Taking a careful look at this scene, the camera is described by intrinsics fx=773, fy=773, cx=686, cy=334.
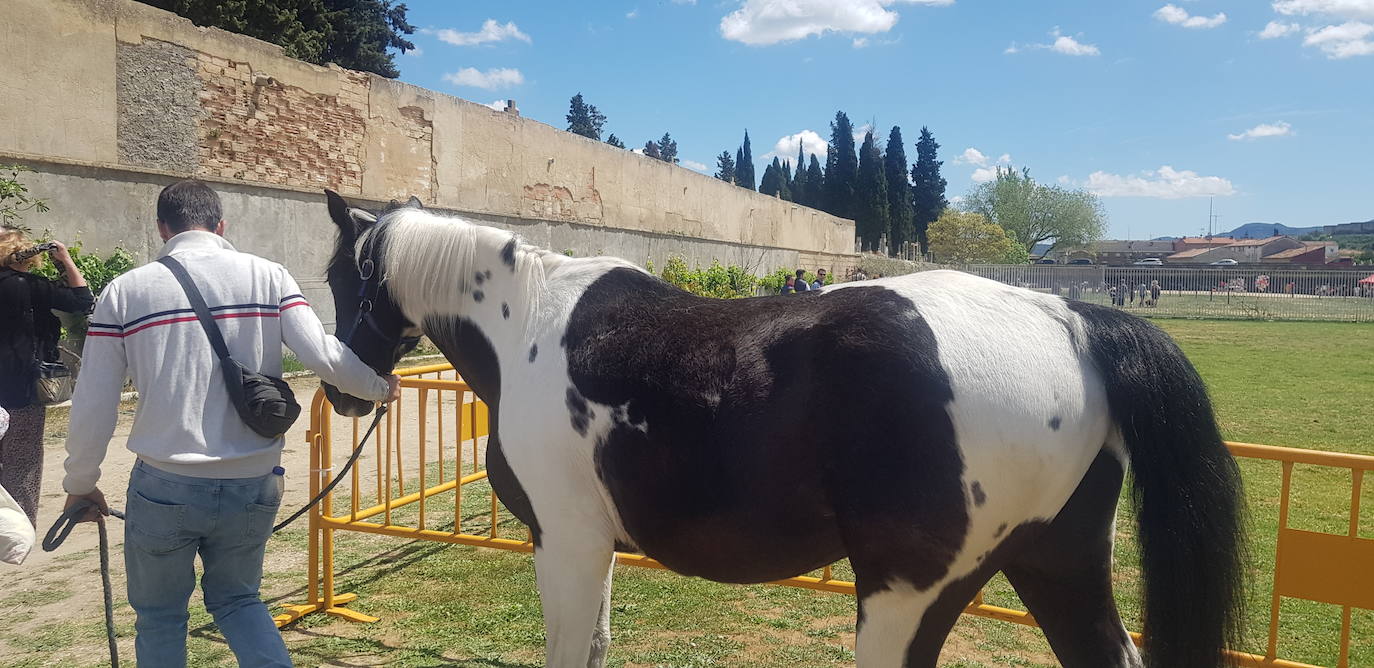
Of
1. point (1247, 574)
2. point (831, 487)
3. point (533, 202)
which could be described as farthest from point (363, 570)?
point (533, 202)

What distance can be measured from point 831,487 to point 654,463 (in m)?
0.50

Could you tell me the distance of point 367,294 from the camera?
2793 millimetres

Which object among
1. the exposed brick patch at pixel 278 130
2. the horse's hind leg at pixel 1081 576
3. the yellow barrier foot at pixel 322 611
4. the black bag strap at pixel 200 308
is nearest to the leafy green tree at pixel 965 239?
the exposed brick patch at pixel 278 130

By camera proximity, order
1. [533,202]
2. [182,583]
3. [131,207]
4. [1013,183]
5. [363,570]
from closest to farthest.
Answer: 1. [182,583]
2. [363,570]
3. [131,207]
4. [533,202]
5. [1013,183]

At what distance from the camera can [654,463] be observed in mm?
2182

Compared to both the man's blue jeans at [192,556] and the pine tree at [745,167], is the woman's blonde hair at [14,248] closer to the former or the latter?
the man's blue jeans at [192,556]

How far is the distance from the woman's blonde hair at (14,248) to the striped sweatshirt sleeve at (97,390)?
241cm

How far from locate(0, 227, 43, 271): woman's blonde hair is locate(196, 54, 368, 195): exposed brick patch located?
10.0 meters

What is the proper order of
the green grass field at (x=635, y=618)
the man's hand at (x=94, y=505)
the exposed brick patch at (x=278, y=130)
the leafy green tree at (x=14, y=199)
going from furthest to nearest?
the exposed brick patch at (x=278, y=130), the leafy green tree at (x=14, y=199), the green grass field at (x=635, y=618), the man's hand at (x=94, y=505)

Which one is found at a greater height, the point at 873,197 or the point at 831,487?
the point at 873,197

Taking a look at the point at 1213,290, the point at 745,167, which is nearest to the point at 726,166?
the point at 745,167

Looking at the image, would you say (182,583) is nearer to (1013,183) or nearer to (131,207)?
(131,207)

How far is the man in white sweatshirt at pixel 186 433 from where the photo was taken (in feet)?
7.66

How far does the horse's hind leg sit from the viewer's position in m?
2.15
